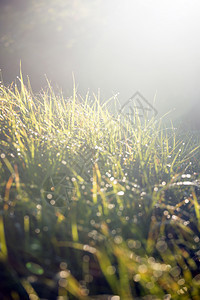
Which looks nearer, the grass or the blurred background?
the grass

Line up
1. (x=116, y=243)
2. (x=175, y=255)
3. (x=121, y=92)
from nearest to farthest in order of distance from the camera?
1. (x=116, y=243)
2. (x=175, y=255)
3. (x=121, y=92)

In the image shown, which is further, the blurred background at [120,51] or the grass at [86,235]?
the blurred background at [120,51]

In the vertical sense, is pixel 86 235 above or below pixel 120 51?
below

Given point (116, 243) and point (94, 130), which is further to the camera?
point (94, 130)

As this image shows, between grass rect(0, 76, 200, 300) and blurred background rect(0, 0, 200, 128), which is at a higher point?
blurred background rect(0, 0, 200, 128)

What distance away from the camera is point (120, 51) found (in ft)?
20.6

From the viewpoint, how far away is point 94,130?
7.04ft

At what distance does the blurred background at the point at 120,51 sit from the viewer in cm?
576

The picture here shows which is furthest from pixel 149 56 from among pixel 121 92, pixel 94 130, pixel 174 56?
pixel 94 130

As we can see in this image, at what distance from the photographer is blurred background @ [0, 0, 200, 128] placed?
576cm

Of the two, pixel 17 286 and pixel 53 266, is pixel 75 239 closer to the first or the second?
pixel 53 266

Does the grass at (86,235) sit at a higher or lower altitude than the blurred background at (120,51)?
lower

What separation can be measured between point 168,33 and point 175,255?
572 centimetres

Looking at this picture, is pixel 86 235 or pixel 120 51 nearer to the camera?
pixel 86 235
